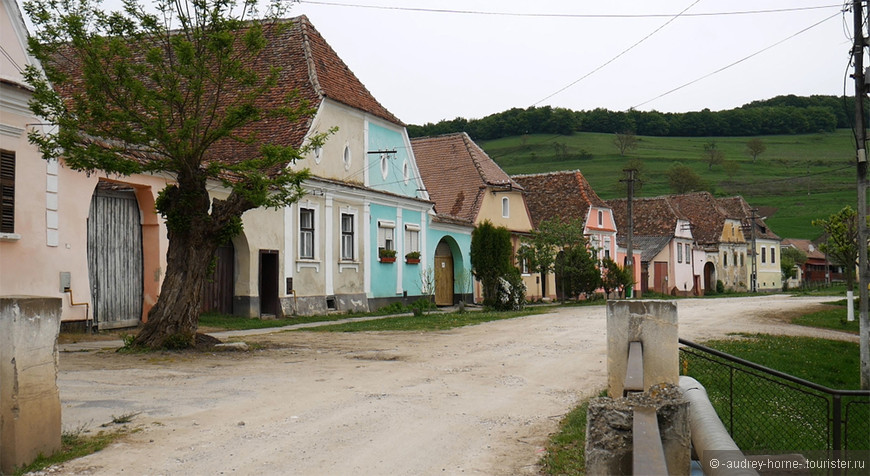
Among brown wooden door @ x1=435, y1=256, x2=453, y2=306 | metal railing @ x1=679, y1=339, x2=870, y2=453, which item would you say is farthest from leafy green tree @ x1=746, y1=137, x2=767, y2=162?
metal railing @ x1=679, y1=339, x2=870, y2=453

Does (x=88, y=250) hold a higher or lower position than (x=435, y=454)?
higher

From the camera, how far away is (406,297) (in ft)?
97.6

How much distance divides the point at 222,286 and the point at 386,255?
7.91 meters

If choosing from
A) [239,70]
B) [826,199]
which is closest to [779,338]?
[239,70]

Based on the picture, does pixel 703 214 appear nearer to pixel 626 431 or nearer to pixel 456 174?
pixel 456 174

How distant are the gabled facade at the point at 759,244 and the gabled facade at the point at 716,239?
1.79 meters

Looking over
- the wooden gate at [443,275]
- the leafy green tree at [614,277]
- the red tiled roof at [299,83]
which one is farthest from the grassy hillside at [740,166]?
the red tiled roof at [299,83]

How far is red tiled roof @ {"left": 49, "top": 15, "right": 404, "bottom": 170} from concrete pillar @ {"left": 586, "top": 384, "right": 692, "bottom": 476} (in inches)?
739

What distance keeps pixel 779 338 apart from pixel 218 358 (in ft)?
40.2

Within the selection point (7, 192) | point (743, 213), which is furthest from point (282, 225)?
point (743, 213)

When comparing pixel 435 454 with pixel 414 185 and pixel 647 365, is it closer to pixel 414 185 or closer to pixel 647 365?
pixel 647 365

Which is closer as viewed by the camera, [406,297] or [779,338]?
[779,338]

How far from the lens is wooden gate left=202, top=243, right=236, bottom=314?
2120cm

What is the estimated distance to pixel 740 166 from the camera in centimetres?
10438
